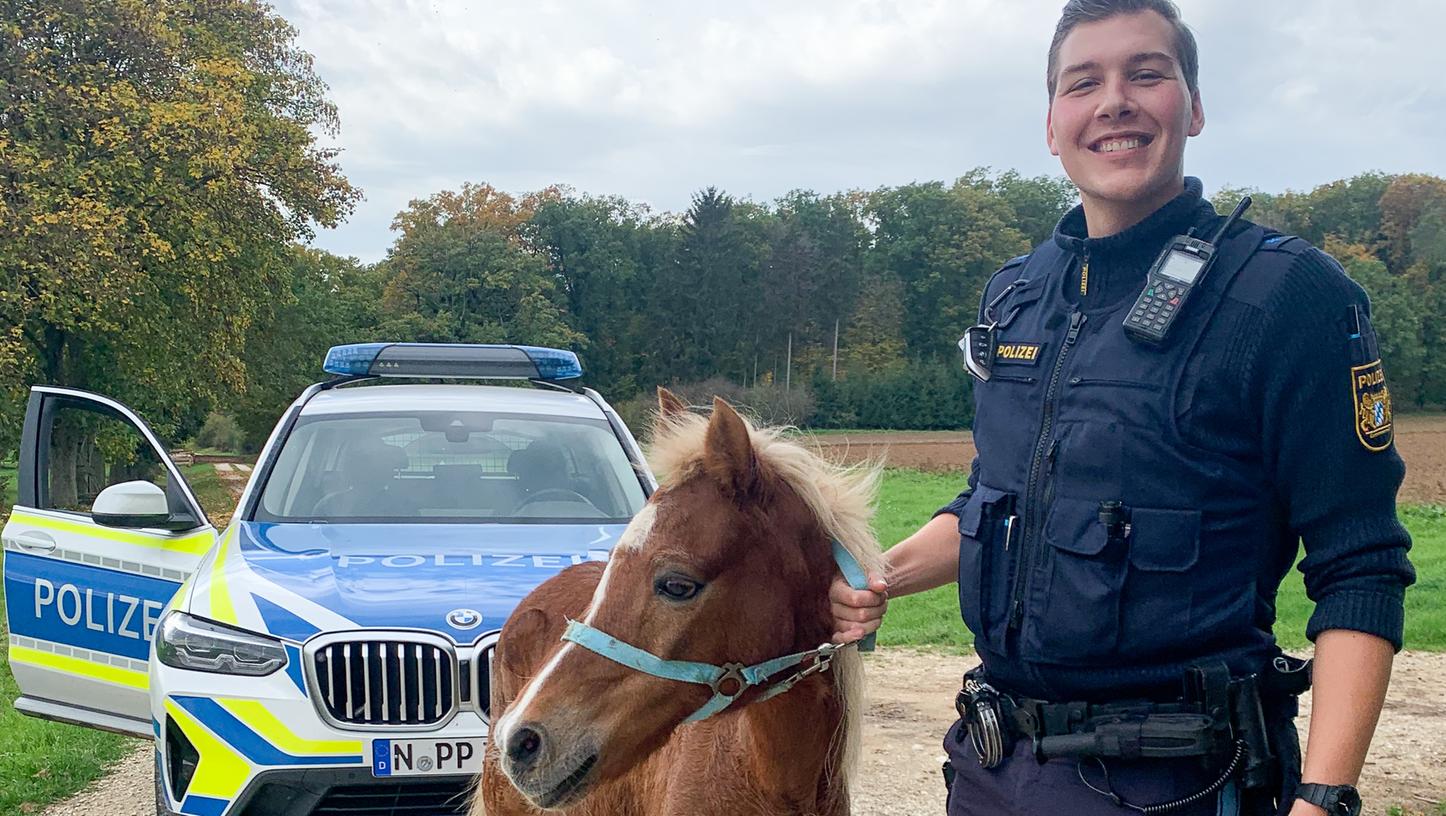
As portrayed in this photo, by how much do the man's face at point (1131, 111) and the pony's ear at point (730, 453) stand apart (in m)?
0.72

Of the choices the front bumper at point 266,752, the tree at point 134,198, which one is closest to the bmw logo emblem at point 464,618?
the front bumper at point 266,752

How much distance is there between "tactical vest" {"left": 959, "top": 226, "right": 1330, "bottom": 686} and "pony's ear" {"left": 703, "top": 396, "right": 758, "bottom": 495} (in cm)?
46

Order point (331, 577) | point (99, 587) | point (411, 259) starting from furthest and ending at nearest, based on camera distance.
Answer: point (411, 259) → point (99, 587) → point (331, 577)

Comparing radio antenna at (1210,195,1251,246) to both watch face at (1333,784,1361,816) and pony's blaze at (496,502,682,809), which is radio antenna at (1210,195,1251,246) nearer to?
watch face at (1333,784,1361,816)

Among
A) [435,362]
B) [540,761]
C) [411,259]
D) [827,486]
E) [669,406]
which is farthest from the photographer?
[411,259]

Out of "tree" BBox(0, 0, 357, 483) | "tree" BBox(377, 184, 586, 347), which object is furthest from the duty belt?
"tree" BBox(377, 184, 586, 347)

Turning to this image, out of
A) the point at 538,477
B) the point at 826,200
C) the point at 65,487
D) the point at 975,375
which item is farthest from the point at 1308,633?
the point at 826,200

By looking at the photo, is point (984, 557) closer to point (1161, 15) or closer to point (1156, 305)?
point (1156, 305)

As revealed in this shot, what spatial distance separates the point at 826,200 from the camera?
61.2m

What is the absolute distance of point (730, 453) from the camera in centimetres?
196

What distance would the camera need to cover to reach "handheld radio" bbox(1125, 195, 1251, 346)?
5.11 feet

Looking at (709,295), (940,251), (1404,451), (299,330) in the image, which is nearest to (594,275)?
(709,295)

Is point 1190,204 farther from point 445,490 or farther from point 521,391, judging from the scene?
point 521,391

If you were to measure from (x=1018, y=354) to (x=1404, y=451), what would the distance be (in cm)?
3198
